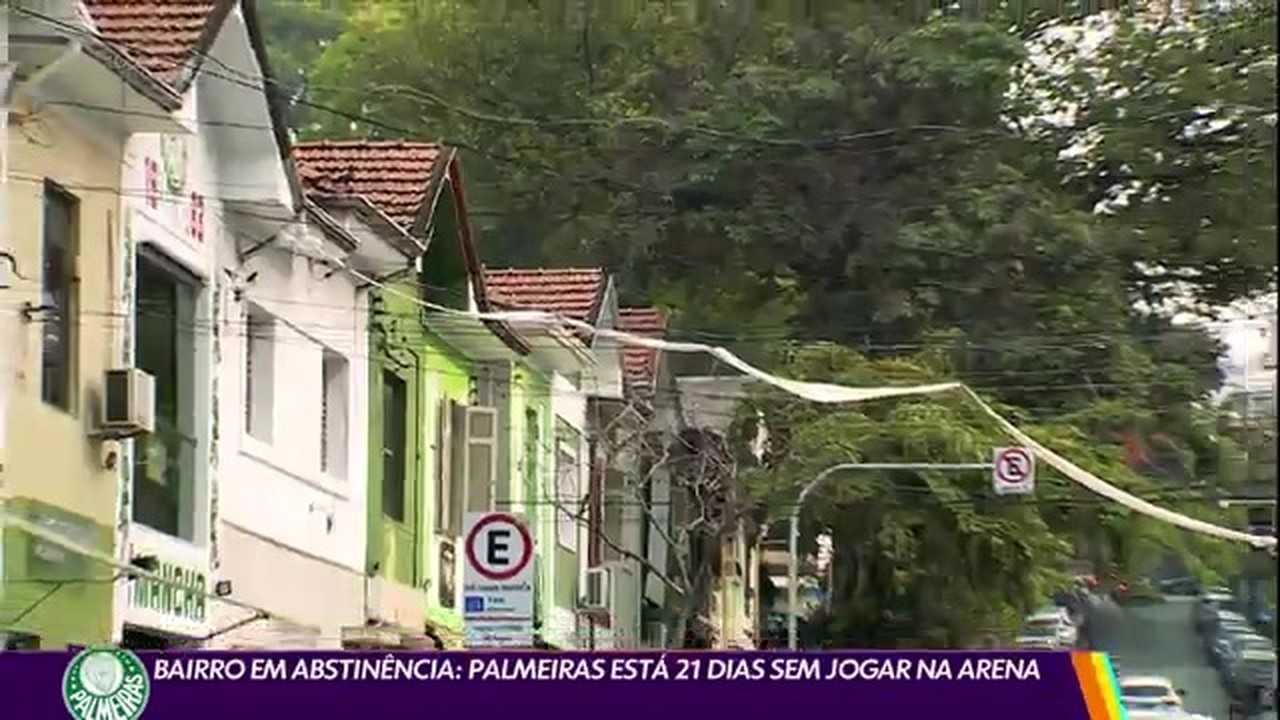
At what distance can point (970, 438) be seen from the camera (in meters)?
27.1

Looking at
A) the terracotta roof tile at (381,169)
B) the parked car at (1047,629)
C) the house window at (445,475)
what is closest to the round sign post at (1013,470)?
the parked car at (1047,629)

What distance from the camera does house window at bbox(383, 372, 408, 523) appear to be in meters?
21.0

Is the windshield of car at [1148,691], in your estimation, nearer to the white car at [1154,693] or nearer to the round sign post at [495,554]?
the white car at [1154,693]

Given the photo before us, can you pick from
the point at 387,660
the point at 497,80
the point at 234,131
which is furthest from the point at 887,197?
the point at 387,660

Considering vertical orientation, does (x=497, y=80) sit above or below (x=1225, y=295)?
above

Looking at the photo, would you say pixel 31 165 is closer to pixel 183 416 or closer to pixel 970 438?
pixel 183 416

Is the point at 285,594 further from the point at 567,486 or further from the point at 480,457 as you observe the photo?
the point at 567,486

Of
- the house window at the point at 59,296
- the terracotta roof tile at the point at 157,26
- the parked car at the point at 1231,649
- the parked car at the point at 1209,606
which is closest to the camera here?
the house window at the point at 59,296

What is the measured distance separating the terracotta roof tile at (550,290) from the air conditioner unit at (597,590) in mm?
4432

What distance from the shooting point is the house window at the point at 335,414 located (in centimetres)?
1944

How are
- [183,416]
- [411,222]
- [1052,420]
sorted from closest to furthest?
[183,416] → [411,222] → [1052,420]

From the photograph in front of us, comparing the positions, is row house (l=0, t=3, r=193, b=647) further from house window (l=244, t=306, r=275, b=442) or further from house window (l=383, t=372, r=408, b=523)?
house window (l=383, t=372, r=408, b=523)

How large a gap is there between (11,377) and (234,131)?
3955mm

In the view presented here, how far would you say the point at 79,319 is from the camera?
46.7 feet
